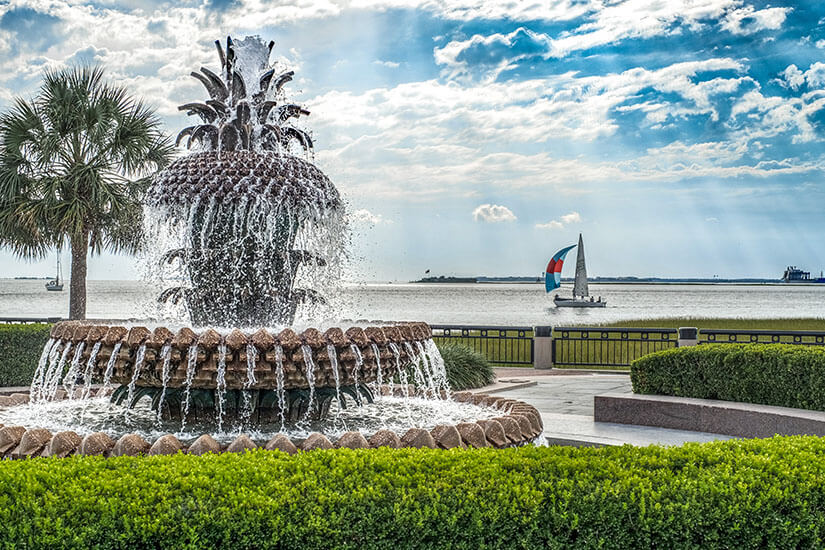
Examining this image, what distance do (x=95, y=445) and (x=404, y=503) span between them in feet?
7.70

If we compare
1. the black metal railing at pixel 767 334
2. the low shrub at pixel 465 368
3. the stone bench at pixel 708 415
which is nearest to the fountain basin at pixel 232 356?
the stone bench at pixel 708 415

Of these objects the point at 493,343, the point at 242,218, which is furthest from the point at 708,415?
the point at 493,343

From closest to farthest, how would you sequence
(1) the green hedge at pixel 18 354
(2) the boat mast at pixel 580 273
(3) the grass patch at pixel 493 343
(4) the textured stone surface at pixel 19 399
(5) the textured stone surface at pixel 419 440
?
1. (5) the textured stone surface at pixel 419 440
2. (4) the textured stone surface at pixel 19 399
3. (1) the green hedge at pixel 18 354
4. (3) the grass patch at pixel 493 343
5. (2) the boat mast at pixel 580 273

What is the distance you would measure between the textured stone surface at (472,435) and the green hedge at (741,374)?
16.3 feet

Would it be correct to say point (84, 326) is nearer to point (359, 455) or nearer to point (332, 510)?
point (359, 455)

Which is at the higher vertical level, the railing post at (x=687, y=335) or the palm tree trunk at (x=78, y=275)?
the palm tree trunk at (x=78, y=275)

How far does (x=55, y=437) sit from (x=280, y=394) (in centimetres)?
147

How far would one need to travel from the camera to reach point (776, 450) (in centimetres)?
428

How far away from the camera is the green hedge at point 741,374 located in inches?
329

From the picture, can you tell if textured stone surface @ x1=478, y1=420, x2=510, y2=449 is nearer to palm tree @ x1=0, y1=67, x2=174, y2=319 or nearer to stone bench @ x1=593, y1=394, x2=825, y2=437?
stone bench @ x1=593, y1=394, x2=825, y2=437

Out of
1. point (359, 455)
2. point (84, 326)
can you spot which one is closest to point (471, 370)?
point (84, 326)

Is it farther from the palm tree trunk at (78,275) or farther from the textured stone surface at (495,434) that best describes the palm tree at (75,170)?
the textured stone surface at (495,434)

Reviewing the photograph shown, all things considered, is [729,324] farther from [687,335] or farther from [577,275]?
[577,275]

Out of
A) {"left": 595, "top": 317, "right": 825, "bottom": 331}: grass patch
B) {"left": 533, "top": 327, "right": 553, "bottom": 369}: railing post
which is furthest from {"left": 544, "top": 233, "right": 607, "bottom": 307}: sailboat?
{"left": 533, "top": 327, "right": 553, "bottom": 369}: railing post
